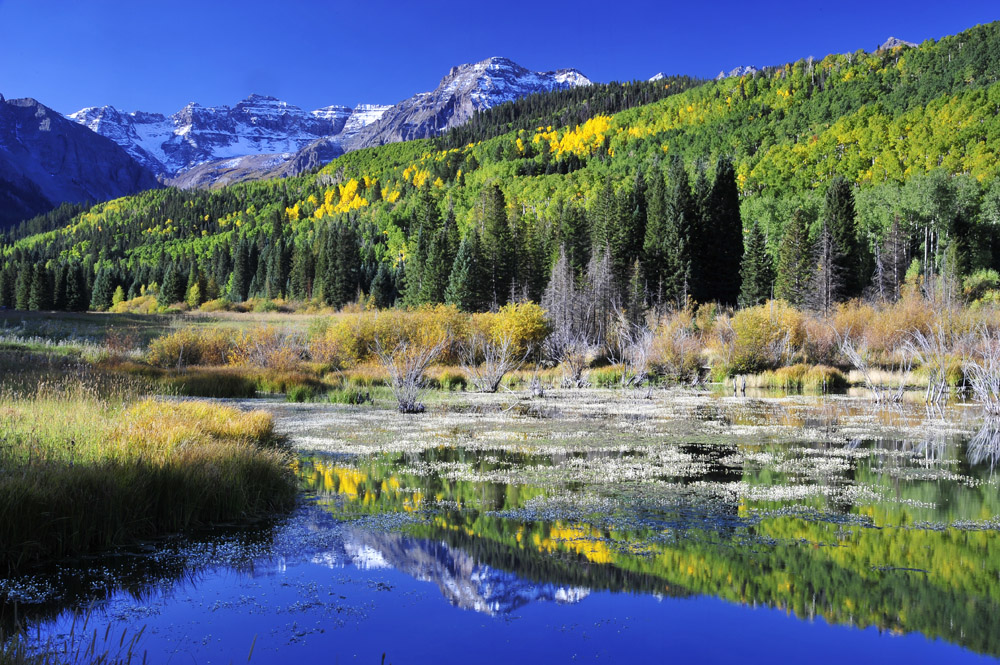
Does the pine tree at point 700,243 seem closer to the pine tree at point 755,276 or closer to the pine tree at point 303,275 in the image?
the pine tree at point 755,276

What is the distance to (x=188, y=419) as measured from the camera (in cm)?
1097

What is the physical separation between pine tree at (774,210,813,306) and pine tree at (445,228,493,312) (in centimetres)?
2569

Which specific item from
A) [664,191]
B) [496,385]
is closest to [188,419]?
[496,385]

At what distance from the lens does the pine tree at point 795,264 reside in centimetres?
5475

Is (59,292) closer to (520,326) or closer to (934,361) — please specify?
(520,326)

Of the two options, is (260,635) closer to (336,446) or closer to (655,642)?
(655,642)

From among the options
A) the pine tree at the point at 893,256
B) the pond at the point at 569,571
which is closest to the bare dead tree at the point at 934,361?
the pond at the point at 569,571

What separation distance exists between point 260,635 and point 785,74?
172 metres

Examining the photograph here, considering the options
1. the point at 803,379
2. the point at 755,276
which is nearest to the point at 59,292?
the point at 755,276

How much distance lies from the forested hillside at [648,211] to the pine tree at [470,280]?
21cm

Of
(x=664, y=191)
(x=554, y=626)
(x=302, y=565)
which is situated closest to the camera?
(x=554, y=626)

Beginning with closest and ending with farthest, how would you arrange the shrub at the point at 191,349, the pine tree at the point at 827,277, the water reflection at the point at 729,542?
the water reflection at the point at 729,542, the shrub at the point at 191,349, the pine tree at the point at 827,277

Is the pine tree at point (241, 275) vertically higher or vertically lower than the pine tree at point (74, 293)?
higher

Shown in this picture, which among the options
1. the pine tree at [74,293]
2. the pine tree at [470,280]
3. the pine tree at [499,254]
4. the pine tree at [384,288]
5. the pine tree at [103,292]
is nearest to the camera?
the pine tree at [470,280]
